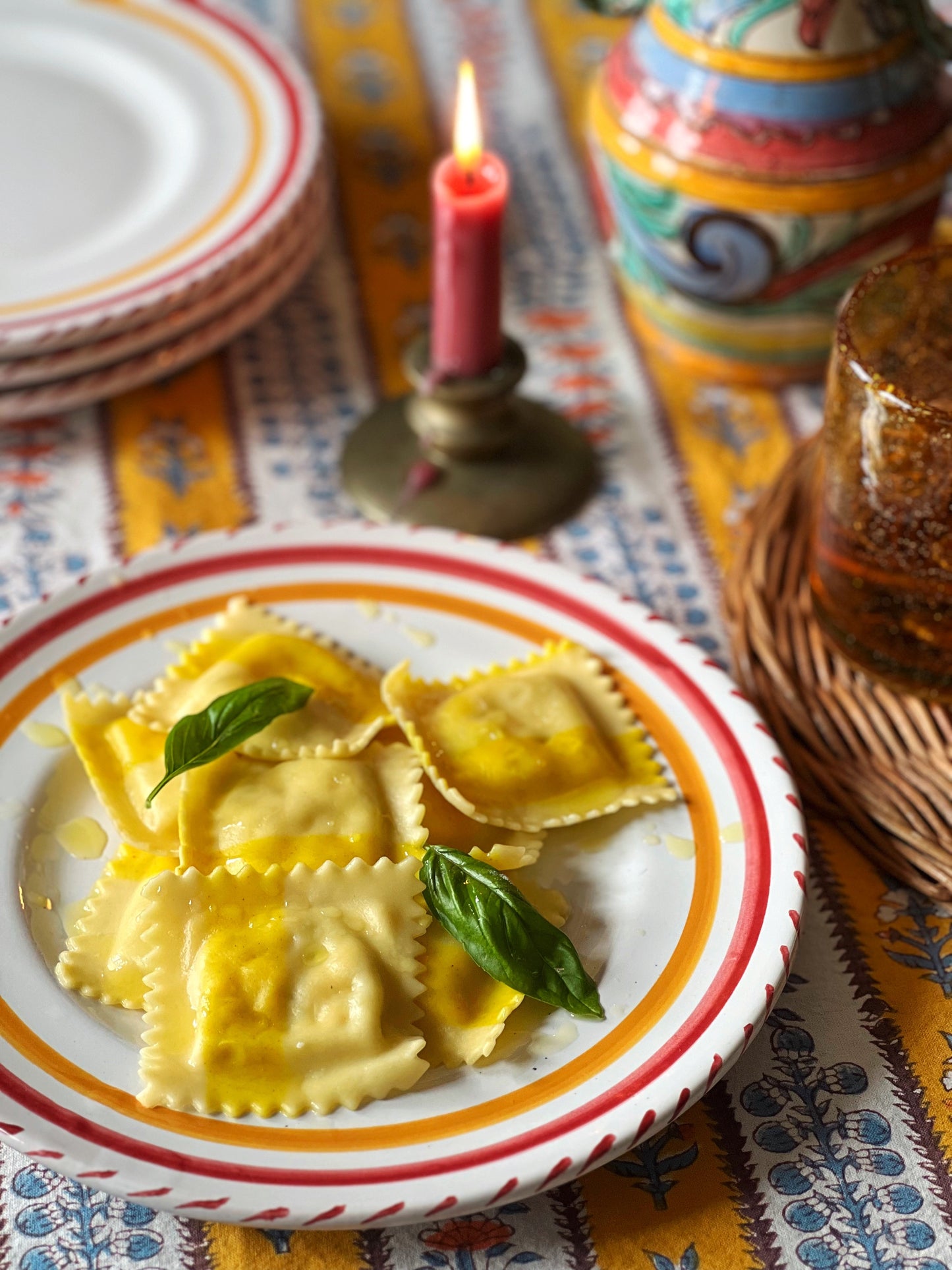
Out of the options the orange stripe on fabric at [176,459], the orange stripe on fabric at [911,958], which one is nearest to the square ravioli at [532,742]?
the orange stripe on fabric at [911,958]

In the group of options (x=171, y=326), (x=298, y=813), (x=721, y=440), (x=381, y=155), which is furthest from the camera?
(x=381, y=155)

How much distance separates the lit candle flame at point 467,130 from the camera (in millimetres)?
1621

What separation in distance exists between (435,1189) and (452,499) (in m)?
0.96

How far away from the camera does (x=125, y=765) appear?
135 centimetres

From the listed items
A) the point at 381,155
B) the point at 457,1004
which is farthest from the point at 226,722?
the point at 381,155

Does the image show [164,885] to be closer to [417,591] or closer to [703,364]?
[417,591]

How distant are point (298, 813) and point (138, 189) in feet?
3.79

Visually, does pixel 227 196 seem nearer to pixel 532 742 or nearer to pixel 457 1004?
pixel 532 742

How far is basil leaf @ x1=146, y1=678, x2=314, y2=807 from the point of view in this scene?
1264 mm

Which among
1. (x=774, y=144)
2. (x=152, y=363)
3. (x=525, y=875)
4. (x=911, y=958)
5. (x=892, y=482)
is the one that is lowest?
(x=911, y=958)

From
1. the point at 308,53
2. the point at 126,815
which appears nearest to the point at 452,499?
the point at 126,815

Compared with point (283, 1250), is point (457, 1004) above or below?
above

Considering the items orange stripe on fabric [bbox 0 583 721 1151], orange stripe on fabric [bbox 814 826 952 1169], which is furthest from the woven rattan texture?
orange stripe on fabric [bbox 0 583 721 1151]

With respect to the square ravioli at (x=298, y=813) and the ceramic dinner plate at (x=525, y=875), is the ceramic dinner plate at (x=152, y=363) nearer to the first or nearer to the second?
the ceramic dinner plate at (x=525, y=875)
